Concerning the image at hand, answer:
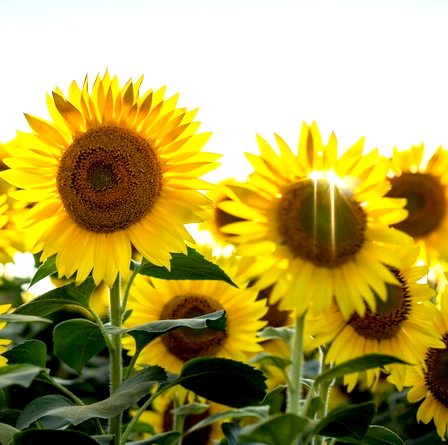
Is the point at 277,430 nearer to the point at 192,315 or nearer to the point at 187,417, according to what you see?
the point at 192,315

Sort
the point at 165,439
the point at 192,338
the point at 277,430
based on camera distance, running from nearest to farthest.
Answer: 1. the point at 277,430
2. the point at 165,439
3. the point at 192,338

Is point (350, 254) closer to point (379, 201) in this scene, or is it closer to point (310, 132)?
point (379, 201)

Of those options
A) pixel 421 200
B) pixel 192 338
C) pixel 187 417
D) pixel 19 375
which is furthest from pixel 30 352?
pixel 421 200

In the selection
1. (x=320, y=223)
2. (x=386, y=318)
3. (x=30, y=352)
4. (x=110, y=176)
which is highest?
(x=110, y=176)

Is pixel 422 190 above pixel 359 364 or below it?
above

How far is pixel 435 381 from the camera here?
221cm

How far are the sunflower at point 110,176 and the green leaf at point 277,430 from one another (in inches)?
34.4

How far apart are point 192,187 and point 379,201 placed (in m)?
0.80

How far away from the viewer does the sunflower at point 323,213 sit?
155 cm

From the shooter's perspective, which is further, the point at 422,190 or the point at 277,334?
the point at 422,190

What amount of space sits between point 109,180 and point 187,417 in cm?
123

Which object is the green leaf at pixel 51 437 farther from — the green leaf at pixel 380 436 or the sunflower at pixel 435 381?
the sunflower at pixel 435 381

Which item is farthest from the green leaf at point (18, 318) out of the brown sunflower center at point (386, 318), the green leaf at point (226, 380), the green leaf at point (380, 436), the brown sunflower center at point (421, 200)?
the brown sunflower center at point (421, 200)

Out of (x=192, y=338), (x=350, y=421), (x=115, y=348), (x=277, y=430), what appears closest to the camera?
(x=277, y=430)
